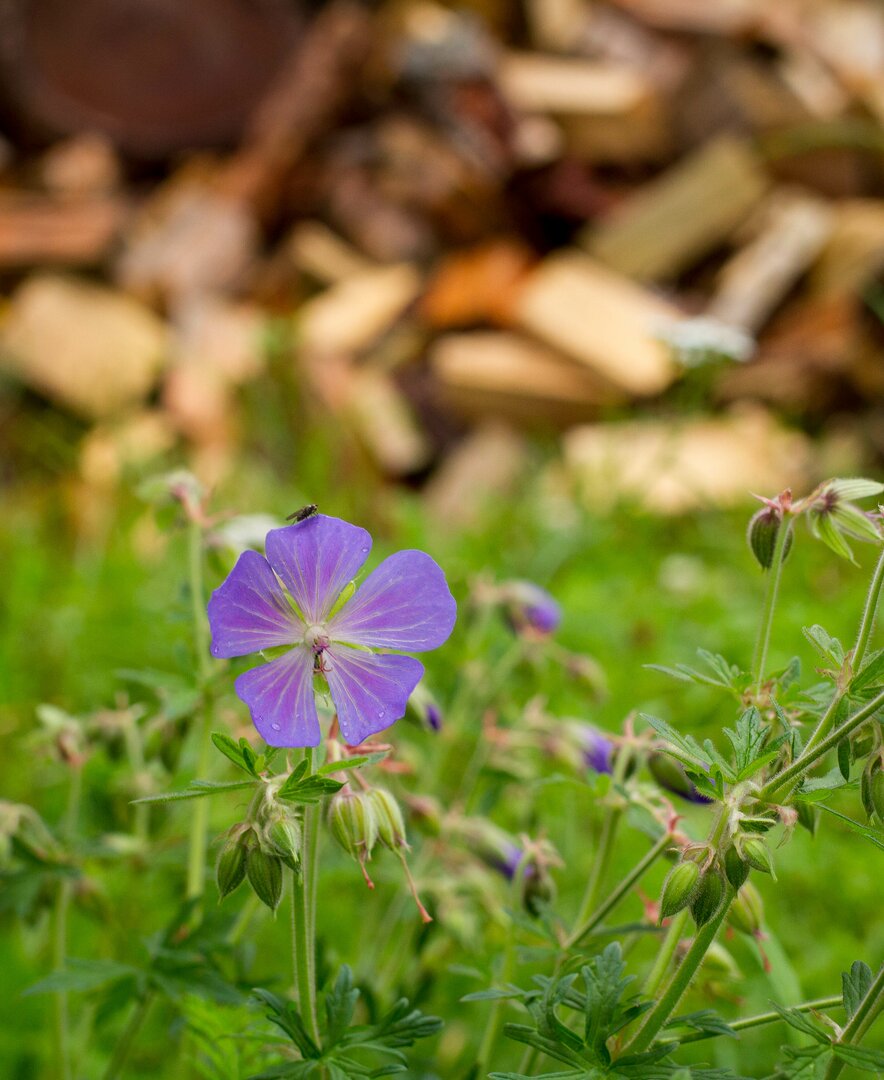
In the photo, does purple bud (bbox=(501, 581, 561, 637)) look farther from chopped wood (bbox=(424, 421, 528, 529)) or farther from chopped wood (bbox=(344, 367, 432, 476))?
chopped wood (bbox=(344, 367, 432, 476))

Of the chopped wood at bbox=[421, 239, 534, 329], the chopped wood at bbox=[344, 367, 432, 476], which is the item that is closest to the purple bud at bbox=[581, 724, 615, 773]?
the chopped wood at bbox=[344, 367, 432, 476]

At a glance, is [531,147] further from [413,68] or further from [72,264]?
[72,264]

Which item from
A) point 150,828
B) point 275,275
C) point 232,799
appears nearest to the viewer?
point 150,828

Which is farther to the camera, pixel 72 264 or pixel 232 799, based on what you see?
pixel 72 264

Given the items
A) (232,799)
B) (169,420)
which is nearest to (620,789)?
(232,799)

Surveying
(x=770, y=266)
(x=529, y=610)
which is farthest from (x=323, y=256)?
(x=529, y=610)

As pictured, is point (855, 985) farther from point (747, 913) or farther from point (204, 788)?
point (204, 788)
